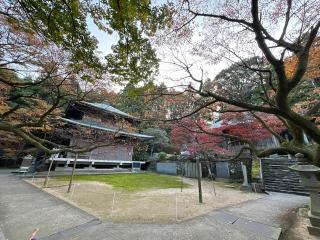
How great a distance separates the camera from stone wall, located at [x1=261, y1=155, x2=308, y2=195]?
10850 millimetres

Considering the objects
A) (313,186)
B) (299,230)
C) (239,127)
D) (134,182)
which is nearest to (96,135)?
(134,182)

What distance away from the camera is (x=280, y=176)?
38.2 feet

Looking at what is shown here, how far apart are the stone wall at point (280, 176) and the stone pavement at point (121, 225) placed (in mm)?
5056

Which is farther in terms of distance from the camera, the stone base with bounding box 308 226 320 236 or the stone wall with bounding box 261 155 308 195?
the stone wall with bounding box 261 155 308 195

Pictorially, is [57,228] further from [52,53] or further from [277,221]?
[277,221]

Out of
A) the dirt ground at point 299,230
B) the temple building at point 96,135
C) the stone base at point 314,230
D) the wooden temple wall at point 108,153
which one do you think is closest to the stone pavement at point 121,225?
the dirt ground at point 299,230

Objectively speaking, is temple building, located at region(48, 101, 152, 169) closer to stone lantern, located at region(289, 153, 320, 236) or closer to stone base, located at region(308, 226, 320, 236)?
stone lantern, located at region(289, 153, 320, 236)

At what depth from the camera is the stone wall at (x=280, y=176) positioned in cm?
1085

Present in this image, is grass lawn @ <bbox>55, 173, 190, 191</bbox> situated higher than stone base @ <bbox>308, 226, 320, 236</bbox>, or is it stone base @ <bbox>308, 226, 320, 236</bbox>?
grass lawn @ <bbox>55, 173, 190, 191</bbox>

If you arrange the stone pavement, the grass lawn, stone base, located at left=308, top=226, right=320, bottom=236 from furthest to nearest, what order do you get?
1. the grass lawn
2. stone base, located at left=308, top=226, right=320, bottom=236
3. the stone pavement

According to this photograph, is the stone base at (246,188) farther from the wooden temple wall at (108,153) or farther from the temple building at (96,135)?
the wooden temple wall at (108,153)

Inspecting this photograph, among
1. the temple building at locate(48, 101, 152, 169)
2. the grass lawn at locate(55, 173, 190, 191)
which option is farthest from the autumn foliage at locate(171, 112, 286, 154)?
the temple building at locate(48, 101, 152, 169)

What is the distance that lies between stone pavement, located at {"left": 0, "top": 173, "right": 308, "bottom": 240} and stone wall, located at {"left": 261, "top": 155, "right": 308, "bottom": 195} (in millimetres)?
5056

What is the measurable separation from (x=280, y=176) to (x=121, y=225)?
1096 centimetres
